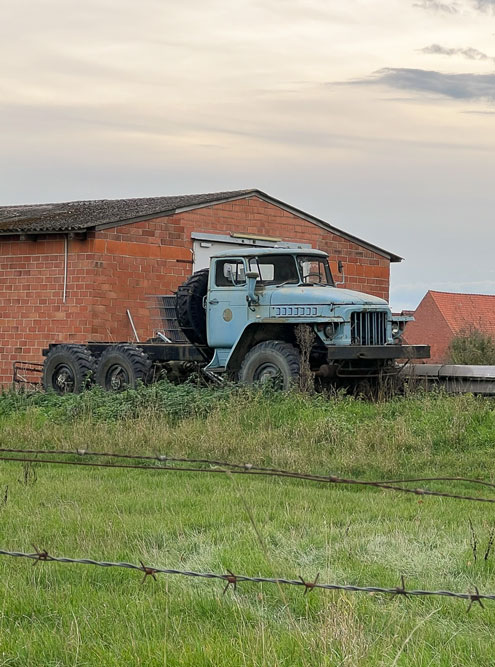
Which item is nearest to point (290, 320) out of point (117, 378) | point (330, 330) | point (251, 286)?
point (330, 330)

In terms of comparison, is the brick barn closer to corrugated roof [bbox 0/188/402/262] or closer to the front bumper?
corrugated roof [bbox 0/188/402/262]

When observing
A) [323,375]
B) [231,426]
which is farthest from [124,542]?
[323,375]

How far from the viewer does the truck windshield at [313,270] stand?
1825cm

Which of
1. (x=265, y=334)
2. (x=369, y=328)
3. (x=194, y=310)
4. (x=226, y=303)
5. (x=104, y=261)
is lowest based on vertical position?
(x=265, y=334)

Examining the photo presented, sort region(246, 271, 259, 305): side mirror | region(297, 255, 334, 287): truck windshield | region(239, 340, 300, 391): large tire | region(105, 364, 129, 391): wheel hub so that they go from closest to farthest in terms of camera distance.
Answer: region(239, 340, 300, 391): large tire, region(246, 271, 259, 305): side mirror, region(297, 255, 334, 287): truck windshield, region(105, 364, 129, 391): wheel hub

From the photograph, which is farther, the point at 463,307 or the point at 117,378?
the point at 463,307

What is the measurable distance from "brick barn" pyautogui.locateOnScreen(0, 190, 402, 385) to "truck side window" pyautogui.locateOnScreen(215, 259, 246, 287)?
3.43 m

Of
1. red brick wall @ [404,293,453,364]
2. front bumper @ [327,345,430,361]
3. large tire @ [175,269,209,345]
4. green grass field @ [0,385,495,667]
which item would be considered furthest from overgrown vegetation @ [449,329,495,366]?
red brick wall @ [404,293,453,364]

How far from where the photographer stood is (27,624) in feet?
19.1

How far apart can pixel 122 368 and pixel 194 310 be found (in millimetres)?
1686

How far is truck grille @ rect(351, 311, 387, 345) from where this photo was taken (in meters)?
17.2

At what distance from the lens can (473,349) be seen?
2752 centimetres

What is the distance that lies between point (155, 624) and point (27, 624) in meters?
0.72

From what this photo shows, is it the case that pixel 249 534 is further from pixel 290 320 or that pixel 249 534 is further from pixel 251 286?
pixel 251 286
